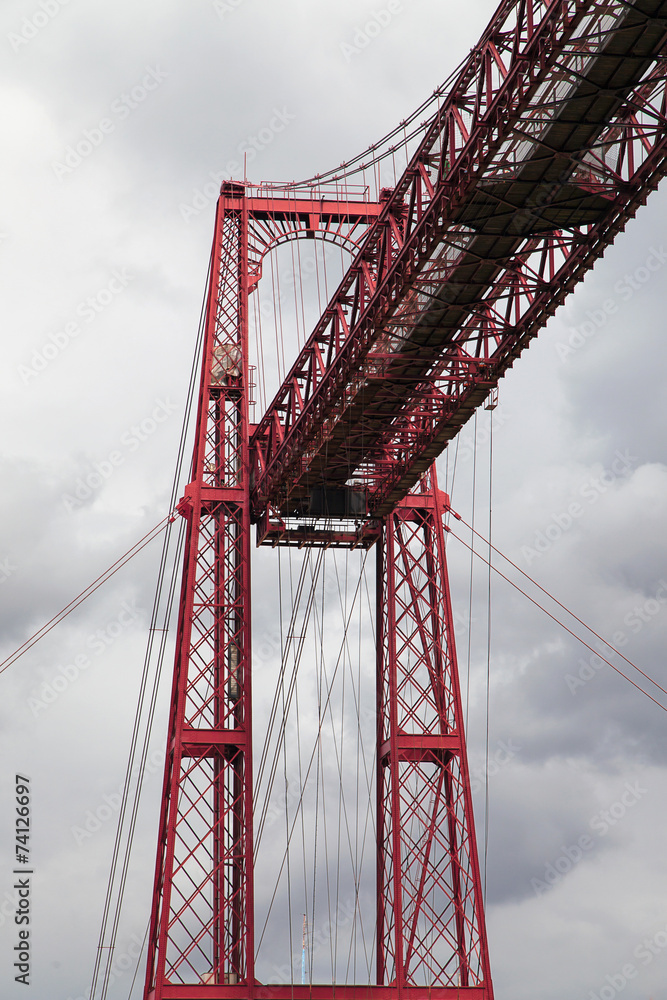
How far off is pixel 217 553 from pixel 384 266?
12.0 meters

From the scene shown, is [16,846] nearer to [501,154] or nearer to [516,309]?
[516,309]

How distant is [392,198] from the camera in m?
29.0

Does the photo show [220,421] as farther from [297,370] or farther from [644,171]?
[644,171]

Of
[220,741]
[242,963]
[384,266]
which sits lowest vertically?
[242,963]

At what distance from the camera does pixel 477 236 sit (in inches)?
1094

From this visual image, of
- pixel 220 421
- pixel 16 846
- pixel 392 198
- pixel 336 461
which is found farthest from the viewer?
pixel 220 421

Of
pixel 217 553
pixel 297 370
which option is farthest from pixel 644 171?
pixel 217 553

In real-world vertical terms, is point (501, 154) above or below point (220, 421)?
below

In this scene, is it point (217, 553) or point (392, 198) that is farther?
point (217, 553)

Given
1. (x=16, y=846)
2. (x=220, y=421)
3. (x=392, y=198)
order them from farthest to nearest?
(x=220, y=421)
(x=16, y=846)
(x=392, y=198)

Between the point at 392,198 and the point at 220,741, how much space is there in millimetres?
15736

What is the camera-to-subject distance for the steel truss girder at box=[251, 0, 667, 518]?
75.1 ft

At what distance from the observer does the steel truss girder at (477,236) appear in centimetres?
2289

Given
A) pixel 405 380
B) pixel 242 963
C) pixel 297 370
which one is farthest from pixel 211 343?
pixel 242 963
